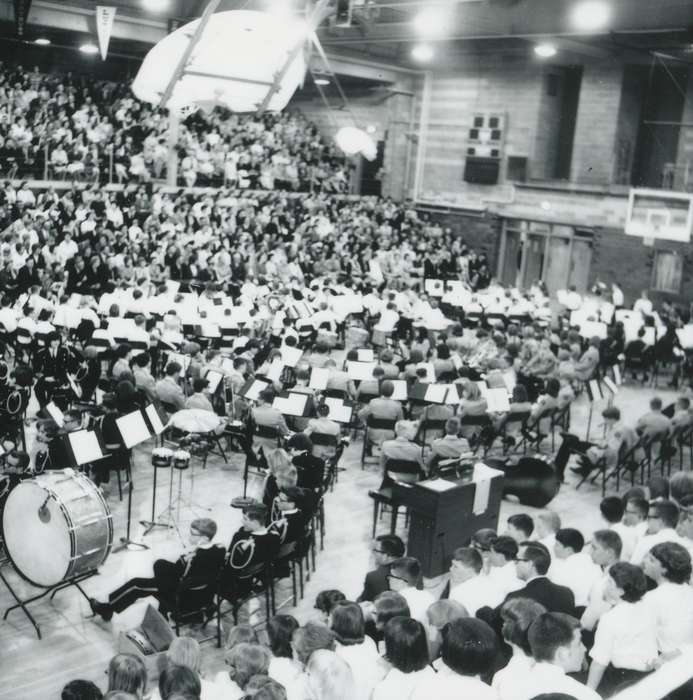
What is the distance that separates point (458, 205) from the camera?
29.3 metres

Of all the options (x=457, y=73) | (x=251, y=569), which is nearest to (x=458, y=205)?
(x=457, y=73)

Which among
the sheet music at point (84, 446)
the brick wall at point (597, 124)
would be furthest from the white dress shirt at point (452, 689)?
the brick wall at point (597, 124)

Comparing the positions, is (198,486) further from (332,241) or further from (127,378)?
(332,241)

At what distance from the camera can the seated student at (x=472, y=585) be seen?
590 centimetres

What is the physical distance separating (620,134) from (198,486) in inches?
786

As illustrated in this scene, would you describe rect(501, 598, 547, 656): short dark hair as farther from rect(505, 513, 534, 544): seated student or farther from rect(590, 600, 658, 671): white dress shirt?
rect(505, 513, 534, 544): seated student

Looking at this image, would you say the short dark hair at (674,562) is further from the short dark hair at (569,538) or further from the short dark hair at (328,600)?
the short dark hair at (328,600)

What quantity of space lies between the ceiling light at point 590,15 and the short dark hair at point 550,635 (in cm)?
1594

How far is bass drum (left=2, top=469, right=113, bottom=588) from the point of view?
6793mm

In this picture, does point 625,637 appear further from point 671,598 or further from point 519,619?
point 519,619

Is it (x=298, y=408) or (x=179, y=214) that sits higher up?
(x=179, y=214)

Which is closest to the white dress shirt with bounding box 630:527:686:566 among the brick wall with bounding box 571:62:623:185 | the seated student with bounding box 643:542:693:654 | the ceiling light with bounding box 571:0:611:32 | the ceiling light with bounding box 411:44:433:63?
the seated student with bounding box 643:542:693:654

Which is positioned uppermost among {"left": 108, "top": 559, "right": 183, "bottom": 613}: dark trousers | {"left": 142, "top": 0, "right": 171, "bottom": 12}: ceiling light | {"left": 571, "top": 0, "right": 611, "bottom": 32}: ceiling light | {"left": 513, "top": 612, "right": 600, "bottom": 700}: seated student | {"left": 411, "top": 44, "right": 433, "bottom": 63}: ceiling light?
{"left": 411, "top": 44, "right": 433, "bottom": 63}: ceiling light

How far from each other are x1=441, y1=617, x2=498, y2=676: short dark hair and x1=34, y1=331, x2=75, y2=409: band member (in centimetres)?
775
